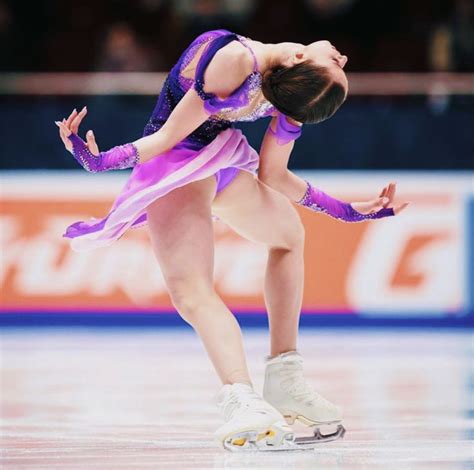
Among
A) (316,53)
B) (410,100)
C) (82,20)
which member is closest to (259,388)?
(316,53)

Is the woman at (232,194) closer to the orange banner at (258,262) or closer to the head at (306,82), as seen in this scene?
the head at (306,82)

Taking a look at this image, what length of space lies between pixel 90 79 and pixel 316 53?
464 centimetres

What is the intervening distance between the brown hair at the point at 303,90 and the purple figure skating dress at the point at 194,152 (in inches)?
2.5

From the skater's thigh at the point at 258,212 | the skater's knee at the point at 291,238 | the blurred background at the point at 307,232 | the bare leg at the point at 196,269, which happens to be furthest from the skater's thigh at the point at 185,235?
the blurred background at the point at 307,232

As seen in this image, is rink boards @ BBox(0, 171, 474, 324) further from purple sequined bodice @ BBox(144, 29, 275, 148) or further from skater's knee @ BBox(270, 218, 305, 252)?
purple sequined bodice @ BBox(144, 29, 275, 148)

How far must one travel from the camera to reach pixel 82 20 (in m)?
9.23

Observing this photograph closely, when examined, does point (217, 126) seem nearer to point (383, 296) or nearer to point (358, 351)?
point (358, 351)

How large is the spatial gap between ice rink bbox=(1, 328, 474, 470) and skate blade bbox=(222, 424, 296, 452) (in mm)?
34

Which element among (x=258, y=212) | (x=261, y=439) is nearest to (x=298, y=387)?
(x=261, y=439)

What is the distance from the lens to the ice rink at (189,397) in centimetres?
308

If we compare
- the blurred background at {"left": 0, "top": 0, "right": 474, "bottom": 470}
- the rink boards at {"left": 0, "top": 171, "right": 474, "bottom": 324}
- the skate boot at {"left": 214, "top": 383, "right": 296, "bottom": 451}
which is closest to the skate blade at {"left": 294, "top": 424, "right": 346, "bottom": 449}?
the skate boot at {"left": 214, "top": 383, "right": 296, "bottom": 451}

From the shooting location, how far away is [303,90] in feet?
10.3

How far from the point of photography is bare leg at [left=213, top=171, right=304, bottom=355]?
3.45 meters

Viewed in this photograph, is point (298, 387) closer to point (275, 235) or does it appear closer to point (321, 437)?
point (321, 437)
